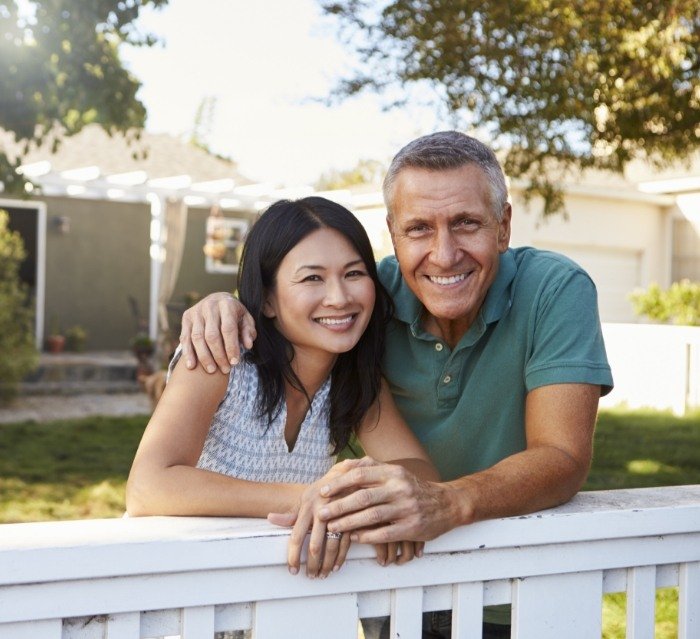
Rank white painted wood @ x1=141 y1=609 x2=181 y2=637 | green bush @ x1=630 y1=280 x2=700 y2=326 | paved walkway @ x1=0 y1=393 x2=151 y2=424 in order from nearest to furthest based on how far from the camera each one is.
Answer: white painted wood @ x1=141 y1=609 x2=181 y2=637 → paved walkway @ x1=0 y1=393 x2=151 y2=424 → green bush @ x1=630 y1=280 x2=700 y2=326

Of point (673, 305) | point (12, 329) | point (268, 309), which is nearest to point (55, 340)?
point (12, 329)

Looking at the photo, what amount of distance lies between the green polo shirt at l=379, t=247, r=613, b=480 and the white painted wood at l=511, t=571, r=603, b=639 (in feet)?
1.74

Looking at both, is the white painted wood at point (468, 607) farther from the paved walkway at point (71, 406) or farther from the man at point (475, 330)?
the paved walkway at point (71, 406)

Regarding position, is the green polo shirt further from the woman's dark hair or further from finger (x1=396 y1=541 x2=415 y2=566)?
finger (x1=396 y1=541 x2=415 y2=566)

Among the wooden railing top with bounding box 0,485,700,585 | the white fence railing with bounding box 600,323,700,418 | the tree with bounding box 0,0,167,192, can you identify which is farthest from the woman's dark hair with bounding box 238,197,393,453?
the white fence railing with bounding box 600,323,700,418

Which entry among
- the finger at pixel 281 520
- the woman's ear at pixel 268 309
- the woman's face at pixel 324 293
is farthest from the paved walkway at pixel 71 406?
the finger at pixel 281 520

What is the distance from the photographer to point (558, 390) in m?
2.14

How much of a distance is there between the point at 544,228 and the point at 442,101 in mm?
8945

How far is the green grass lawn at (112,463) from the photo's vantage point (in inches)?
240

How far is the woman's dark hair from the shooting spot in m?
2.42

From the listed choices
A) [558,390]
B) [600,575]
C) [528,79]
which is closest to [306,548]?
[600,575]

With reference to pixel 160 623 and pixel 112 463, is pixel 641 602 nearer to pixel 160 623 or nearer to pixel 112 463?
pixel 160 623

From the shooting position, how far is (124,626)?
4.66ft

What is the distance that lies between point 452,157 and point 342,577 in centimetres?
115
